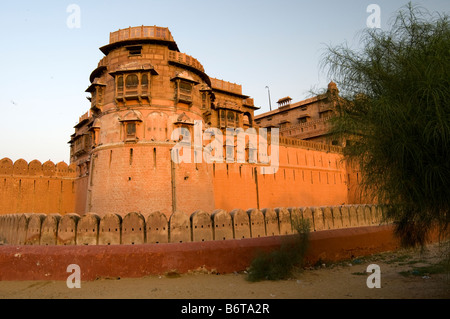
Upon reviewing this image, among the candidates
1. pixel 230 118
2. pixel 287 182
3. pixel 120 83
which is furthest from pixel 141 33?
pixel 287 182

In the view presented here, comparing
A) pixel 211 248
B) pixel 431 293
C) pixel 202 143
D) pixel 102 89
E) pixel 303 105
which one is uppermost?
pixel 303 105

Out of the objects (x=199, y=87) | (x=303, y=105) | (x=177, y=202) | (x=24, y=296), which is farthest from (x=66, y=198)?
(x=303, y=105)

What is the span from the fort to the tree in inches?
34.1

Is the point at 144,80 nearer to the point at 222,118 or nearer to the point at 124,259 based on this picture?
the point at 222,118

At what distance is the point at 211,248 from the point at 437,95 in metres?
5.90

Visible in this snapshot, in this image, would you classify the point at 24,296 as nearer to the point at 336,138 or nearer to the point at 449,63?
the point at 336,138

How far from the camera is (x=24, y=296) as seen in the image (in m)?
6.22

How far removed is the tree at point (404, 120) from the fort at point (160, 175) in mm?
866

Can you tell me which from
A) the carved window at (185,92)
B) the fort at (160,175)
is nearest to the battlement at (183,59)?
the fort at (160,175)

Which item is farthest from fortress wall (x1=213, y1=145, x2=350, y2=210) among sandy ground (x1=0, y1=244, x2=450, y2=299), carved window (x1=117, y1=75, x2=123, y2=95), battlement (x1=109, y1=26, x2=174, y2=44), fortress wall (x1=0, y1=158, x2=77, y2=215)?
sandy ground (x1=0, y1=244, x2=450, y2=299)

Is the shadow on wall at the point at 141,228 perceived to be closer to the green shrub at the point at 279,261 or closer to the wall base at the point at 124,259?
the wall base at the point at 124,259

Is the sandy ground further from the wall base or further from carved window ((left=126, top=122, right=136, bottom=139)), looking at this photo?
carved window ((left=126, top=122, right=136, bottom=139))

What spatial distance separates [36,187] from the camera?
80.6ft

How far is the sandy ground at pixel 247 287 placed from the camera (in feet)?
19.2
